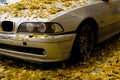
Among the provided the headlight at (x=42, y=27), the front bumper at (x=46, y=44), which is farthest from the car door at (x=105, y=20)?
the headlight at (x=42, y=27)

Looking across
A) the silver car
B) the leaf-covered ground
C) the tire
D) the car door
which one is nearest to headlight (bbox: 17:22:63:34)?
the silver car

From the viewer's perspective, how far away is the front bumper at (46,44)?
3912 mm

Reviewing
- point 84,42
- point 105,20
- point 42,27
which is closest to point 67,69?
point 84,42

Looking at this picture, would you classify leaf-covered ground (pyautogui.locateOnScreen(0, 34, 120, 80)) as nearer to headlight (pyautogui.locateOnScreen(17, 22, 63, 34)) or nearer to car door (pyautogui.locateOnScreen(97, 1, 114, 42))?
car door (pyautogui.locateOnScreen(97, 1, 114, 42))

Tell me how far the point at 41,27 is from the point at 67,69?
2.92 ft

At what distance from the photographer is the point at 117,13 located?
5613 mm

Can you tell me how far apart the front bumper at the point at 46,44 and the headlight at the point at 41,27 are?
0.08 metres

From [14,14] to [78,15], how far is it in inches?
44.8

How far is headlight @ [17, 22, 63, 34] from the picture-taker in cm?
394

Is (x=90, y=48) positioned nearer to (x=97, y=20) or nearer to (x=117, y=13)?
(x=97, y=20)

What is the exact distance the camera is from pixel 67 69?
171 inches

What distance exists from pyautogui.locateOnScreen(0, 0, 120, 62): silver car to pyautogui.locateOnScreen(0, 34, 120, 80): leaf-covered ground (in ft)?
0.74

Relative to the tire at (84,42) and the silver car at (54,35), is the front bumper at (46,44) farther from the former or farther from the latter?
the tire at (84,42)

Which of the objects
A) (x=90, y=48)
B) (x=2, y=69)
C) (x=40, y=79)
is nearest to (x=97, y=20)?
(x=90, y=48)
